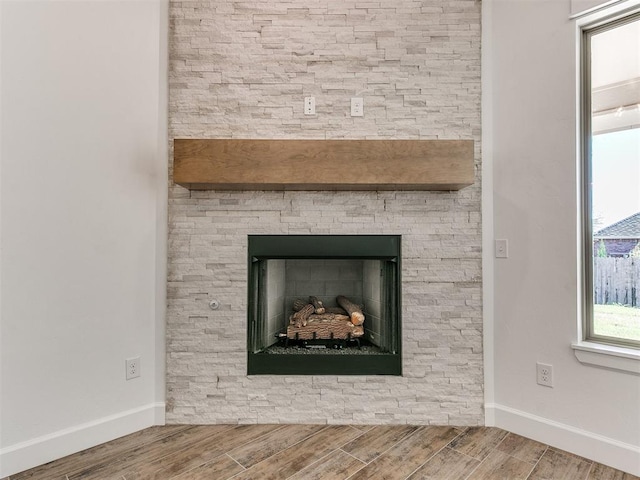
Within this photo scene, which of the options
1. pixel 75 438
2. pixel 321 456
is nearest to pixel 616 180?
pixel 321 456

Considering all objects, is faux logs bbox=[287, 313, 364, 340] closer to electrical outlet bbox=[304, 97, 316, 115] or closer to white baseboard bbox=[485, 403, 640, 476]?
white baseboard bbox=[485, 403, 640, 476]

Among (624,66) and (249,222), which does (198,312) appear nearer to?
(249,222)

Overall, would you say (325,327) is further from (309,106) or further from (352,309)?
(309,106)

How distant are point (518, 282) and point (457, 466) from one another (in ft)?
3.13

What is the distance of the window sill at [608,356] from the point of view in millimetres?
1454

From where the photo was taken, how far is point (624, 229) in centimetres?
158

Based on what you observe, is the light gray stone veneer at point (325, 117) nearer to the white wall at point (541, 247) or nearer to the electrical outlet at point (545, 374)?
the white wall at point (541, 247)

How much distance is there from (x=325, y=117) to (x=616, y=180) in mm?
1486

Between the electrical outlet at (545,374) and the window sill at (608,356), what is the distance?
0.15 meters

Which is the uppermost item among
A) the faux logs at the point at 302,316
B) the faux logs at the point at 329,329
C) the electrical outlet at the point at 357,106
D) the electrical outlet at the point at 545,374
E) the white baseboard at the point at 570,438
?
the electrical outlet at the point at 357,106

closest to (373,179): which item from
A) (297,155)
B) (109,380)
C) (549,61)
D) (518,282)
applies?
(297,155)

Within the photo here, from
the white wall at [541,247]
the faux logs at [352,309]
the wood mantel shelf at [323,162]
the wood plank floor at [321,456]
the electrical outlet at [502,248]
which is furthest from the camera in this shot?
the faux logs at [352,309]

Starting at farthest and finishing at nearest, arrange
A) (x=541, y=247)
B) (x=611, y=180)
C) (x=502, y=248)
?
(x=502, y=248)
(x=541, y=247)
(x=611, y=180)

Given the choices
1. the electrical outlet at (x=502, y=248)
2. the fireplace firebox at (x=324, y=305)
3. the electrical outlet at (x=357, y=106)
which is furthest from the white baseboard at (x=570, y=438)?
the electrical outlet at (x=357, y=106)
